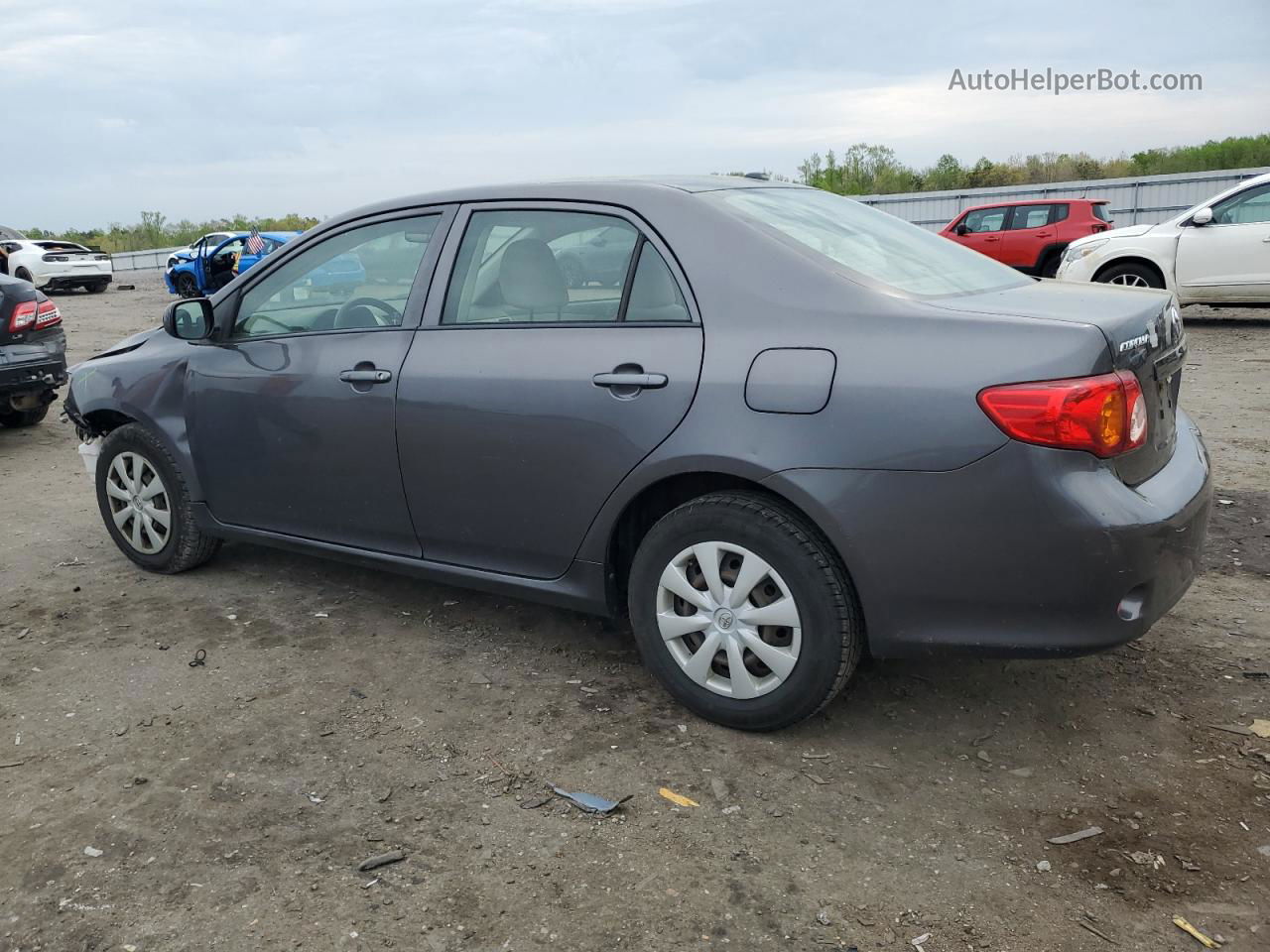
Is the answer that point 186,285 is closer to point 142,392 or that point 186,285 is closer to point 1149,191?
point 142,392

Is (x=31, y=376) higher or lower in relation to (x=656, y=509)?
higher

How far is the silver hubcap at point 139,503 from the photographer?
495 centimetres

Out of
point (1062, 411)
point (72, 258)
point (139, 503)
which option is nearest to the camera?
point (1062, 411)

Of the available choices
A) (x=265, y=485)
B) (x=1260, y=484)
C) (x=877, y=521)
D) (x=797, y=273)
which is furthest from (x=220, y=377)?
A: (x=1260, y=484)

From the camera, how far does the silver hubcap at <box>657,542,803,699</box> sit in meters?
3.21

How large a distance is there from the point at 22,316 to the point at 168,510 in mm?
4265

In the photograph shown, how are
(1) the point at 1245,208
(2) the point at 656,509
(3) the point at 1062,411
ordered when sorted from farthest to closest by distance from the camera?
1. (1) the point at 1245,208
2. (2) the point at 656,509
3. (3) the point at 1062,411

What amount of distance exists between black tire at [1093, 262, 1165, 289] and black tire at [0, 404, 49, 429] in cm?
1088

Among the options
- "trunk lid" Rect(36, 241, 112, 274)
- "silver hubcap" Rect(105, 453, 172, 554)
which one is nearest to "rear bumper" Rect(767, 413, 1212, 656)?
"silver hubcap" Rect(105, 453, 172, 554)

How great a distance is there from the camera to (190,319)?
15.3 feet

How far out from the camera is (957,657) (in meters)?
3.06

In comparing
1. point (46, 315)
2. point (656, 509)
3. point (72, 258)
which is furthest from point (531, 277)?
point (72, 258)

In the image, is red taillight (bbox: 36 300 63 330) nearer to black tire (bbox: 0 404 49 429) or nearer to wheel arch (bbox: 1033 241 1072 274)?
black tire (bbox: 0 404 49 429)

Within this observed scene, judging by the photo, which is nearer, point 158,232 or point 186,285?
point 186,285
